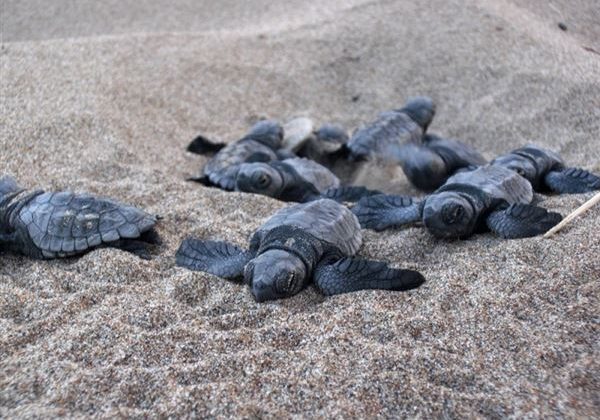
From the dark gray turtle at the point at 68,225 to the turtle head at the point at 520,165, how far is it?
195 cm

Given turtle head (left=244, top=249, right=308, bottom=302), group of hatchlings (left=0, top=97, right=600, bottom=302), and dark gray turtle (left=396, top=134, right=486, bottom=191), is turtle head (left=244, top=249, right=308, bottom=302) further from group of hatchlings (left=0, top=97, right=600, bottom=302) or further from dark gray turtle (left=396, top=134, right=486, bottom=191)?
dark gray turtle (left=396, top=134, right=486, bottom=191)

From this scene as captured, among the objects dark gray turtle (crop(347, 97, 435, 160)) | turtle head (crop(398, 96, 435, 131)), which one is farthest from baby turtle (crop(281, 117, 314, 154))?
turtle head (crop(398, 96, 435, 131))

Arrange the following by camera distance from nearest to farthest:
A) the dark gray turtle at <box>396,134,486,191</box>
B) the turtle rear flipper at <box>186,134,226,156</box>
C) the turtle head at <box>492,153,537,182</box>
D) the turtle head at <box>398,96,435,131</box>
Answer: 1. the turtle head at <box>492,153,537,182</box>
2. the dark gray turtle at <box>396,134,486,191</box>
3. the turtle rear flipper at <box>186,134,226,156</box>
4. the turtle head at <box>398,96,435,131</box>

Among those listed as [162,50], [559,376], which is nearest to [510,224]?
[559,376]

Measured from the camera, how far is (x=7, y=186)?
3146 mm

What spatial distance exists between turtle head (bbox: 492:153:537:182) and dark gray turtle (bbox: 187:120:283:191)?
1.46 metres

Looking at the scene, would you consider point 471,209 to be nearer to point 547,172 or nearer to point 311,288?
point 311,288

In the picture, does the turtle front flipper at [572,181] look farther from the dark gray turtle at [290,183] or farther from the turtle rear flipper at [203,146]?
the turtle rear flipper at [203,146]

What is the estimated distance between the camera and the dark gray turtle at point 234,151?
398cm

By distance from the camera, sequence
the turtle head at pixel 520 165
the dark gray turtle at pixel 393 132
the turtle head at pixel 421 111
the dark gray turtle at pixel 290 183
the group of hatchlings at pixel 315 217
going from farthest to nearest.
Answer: the turtle head at pixel 421 111
the dark gray turtle at pixel 393 132
the dark gray turtle at pixel 290 183
the turtle head at pixel 520 165
the group of hatchlings at pixel 315 217

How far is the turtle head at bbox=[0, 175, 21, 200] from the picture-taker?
3.11 metres

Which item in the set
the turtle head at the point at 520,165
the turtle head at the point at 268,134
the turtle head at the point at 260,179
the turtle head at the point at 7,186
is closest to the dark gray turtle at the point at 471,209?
the turtle head at the point at 520,165

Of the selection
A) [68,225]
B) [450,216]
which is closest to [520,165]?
[450,216]

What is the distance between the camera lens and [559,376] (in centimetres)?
186
